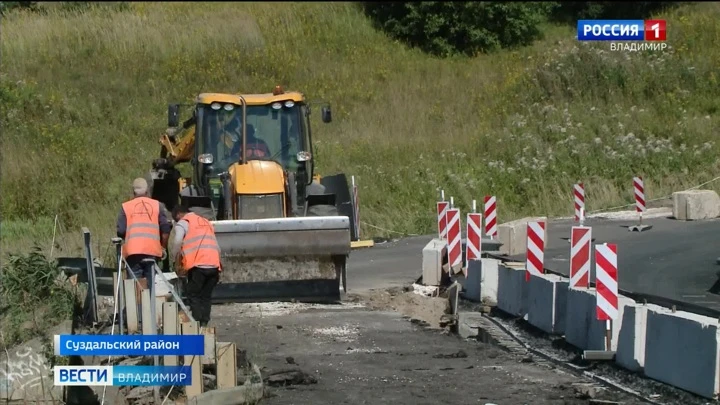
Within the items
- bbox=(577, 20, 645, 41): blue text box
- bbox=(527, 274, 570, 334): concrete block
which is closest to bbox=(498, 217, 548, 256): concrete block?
bbox=(527, 274, 570, 334): concrete block

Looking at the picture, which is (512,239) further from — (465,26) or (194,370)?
(465,26)

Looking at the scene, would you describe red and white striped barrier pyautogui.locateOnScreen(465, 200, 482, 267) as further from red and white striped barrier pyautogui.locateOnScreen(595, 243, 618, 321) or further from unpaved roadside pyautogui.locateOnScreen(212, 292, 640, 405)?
red and white striped barrier pyautogui.locateOnScreen(595, 243, 618, 321)

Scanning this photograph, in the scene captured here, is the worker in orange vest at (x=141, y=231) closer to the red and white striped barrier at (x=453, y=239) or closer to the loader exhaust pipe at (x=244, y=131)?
the loader exhaust pipe at (x=244, y=131)

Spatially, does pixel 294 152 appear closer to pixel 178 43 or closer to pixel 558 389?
pixel 558 389

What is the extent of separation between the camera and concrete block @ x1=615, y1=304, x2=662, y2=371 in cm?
1136

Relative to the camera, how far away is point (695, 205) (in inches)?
953

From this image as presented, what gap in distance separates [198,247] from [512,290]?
4.49 meters

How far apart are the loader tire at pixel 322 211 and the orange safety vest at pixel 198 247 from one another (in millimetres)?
4702

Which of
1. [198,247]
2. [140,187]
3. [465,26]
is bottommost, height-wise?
[198,247]

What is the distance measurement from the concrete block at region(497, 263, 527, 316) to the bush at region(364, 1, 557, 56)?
25962 millimetres

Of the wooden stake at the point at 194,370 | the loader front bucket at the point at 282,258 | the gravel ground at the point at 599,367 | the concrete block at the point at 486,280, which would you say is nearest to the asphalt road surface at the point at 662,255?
the concrete block at the point at 486,280

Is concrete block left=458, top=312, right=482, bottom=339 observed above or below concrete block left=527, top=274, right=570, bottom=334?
below

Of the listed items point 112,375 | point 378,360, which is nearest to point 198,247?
point 378,360

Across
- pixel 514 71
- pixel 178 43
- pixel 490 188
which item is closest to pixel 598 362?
pixel 490 188
